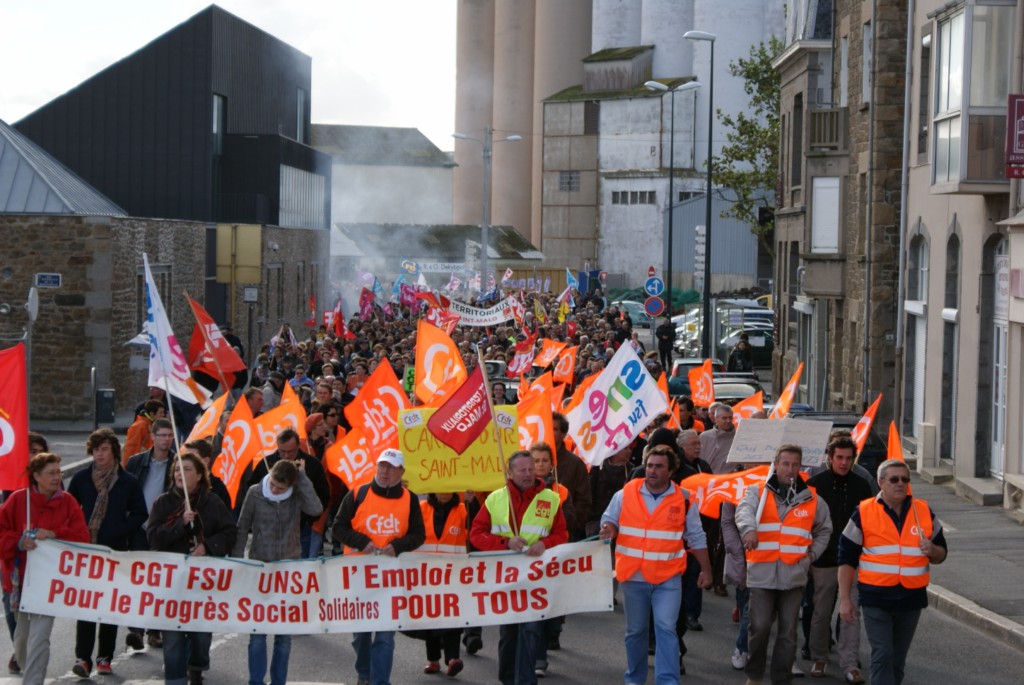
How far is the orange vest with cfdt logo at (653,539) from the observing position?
9.41m

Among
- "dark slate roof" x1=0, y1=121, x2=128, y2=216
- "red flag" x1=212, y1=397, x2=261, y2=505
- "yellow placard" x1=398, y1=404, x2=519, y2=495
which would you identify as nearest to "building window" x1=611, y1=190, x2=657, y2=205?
"dark slate roof" x1=0, y1=121, x2=128, y2=216

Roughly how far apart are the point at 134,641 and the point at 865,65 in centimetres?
2131

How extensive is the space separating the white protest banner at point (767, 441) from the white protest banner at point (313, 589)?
65.1 inches

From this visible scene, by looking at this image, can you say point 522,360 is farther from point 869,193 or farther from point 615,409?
point 615,409

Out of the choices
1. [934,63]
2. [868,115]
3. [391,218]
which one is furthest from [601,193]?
[934,63]

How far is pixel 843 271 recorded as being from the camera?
99.7 ft

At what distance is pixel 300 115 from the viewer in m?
61.4

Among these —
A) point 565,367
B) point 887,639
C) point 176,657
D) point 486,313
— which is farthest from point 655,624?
point 486,313

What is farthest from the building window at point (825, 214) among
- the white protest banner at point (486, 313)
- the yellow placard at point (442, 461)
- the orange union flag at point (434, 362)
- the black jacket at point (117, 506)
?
the black jacket at point (117, 506)

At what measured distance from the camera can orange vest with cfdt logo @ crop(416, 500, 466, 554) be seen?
34.1 feet

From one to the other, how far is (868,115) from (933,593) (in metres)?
16.4

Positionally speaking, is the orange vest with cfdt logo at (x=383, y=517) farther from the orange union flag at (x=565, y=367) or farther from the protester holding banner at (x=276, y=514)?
Result: the orange union flag at (x=565, y=367)

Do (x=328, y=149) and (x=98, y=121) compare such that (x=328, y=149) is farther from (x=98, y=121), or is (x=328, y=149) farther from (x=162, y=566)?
(x=162, y=566)

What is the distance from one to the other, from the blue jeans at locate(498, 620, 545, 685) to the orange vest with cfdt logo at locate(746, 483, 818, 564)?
1430 millimetres
